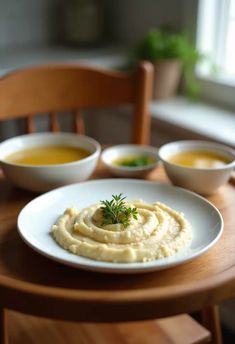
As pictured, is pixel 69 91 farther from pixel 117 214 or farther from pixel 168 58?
pixel 117 214

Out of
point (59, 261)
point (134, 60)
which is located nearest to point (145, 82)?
point (134, 60)

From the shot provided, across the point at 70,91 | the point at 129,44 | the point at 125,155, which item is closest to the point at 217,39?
the point at 129,44

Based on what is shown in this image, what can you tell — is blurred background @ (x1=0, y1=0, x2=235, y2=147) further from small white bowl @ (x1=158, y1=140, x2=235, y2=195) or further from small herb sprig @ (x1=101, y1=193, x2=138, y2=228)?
small herb sprig @ (x1=101, y1=193, x2=138, y2=228)

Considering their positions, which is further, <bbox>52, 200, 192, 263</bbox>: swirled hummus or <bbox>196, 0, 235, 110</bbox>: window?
<bbox>196, 0, 235, 110</bbox>: window

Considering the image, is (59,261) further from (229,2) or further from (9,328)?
(229,2)

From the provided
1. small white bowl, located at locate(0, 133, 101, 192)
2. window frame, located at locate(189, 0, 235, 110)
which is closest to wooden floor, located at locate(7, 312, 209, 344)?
small white bowl, located at locate(0, 133, 101, 192)

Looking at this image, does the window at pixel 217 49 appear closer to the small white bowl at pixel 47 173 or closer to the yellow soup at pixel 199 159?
the yellow soup at pixel 199 159
